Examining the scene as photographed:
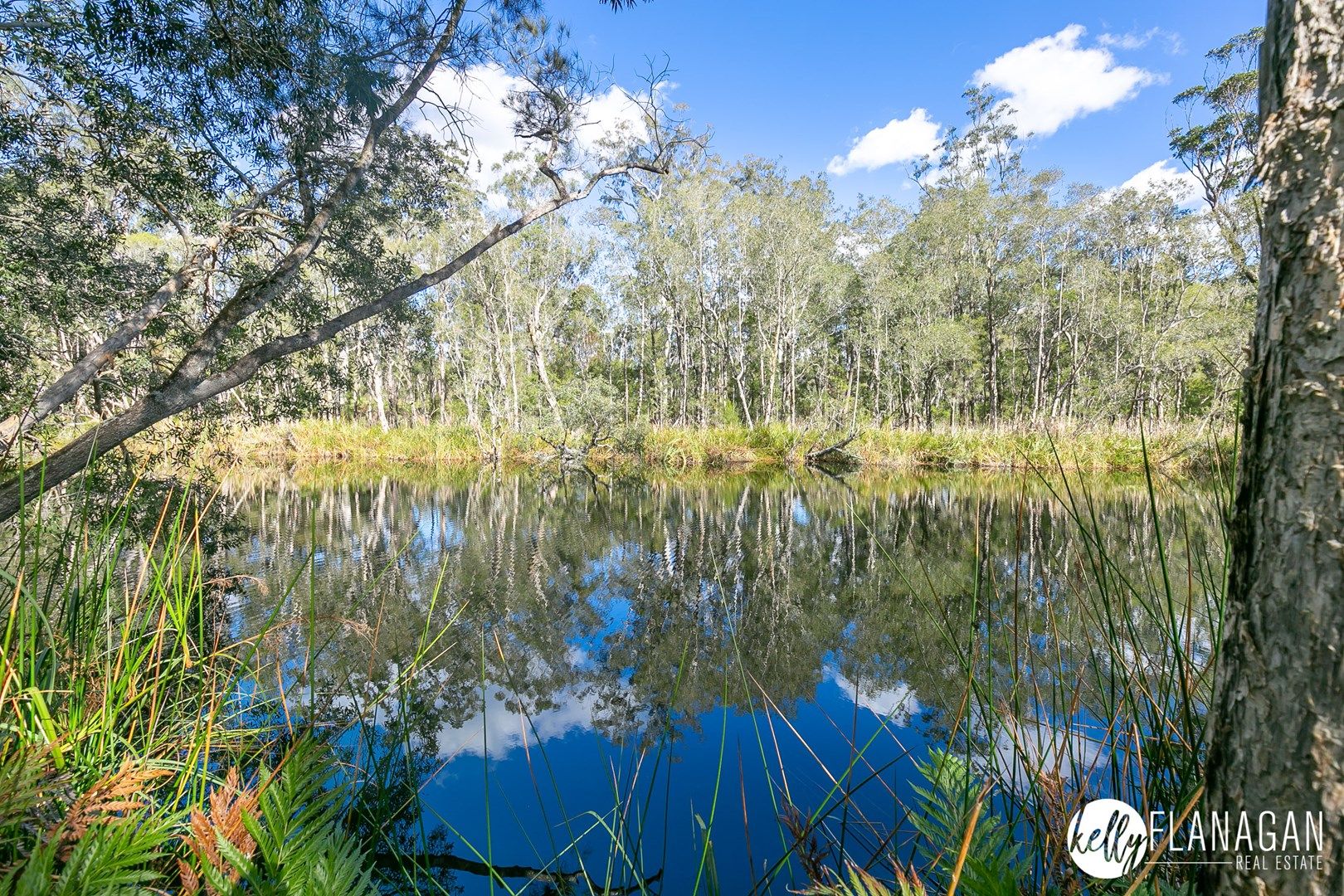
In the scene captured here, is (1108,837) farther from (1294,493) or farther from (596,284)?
(596,284)

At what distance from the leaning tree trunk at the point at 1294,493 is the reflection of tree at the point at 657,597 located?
0.26 m

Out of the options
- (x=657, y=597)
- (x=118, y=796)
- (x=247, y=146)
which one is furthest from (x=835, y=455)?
(x=118, y=796)

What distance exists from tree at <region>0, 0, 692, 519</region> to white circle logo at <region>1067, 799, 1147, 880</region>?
285cm

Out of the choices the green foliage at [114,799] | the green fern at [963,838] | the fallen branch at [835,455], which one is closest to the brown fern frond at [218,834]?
the green foliage at [114,799]

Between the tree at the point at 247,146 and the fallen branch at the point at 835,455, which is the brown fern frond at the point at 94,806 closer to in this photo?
the tree at the point at 247,146

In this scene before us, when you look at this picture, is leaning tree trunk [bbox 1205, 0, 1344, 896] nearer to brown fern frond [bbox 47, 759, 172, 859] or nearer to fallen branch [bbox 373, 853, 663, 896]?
brown fern frond [bbox 47, 759, 172, 859]

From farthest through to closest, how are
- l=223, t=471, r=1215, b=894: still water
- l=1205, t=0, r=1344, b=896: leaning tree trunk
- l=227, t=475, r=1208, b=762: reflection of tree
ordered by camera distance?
l=227, t=475, r=1208, b=762: reflection of tree
l=223, t=471, r=1215, b=894: still water
l=1205, t=0, r=1344, b=896: leaning tree trunk

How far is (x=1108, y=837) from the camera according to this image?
→ 811mm

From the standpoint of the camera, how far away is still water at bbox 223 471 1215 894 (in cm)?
183

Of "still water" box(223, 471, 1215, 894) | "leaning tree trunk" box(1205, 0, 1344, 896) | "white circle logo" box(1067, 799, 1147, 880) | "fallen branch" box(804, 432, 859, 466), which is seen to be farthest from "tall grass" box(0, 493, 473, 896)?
"fallen branch" box(804, 432, 859, 466)

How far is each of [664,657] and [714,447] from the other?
42.9 feet

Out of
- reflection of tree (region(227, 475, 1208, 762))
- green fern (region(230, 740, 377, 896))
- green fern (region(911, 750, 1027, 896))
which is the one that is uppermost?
green fern (region(230, 740, 377, 896))

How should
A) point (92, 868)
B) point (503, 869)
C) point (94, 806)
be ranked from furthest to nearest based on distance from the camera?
point (503, 869) → point (94, 806) → point (92, 868)

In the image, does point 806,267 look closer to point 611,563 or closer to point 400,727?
point 611,563
